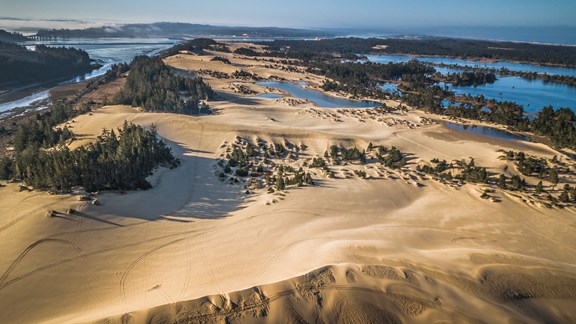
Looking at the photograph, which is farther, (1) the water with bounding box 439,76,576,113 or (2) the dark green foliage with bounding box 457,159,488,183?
(1) the water with bounding box 439,76,576,113

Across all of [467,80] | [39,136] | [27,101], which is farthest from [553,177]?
[27,101]

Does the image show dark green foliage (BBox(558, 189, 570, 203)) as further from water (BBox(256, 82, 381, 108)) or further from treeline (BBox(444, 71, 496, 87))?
treeline (BBox(444, 71, 496, 87))

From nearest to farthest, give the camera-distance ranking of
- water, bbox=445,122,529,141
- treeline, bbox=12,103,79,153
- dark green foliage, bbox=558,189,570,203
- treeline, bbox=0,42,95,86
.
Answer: dark green foliage, bbox=558,189,570,203 → treeline, bbox=12,103,79,153 → water, bbox=445,122,529,141 → treeline, bbox=0,42,95,86

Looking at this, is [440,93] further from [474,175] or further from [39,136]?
[39,136]

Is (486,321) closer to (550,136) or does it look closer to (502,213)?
(502,213)

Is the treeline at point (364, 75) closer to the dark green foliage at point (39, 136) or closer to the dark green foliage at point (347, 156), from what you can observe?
the dark green foliage at point (347, 156)

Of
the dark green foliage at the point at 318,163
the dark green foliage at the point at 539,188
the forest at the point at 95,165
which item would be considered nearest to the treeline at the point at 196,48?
the forest at the point at 95,165

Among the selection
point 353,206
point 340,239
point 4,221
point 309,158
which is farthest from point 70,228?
point 309,158

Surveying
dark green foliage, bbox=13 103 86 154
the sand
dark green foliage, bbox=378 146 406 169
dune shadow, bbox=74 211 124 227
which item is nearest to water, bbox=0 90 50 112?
dark green foliage, bbox=13 103 86 154
